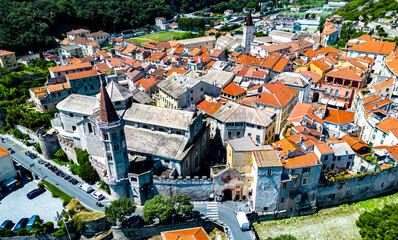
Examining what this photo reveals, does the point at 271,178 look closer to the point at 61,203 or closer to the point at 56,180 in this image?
the point at 61,203

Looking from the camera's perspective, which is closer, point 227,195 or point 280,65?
point 227,195

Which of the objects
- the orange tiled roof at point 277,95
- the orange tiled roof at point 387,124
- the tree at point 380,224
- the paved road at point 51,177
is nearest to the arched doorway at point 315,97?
the orange tiled roof at point 277,95

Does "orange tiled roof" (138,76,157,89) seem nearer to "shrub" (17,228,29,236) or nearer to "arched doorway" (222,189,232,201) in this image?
"arched doorway" (222,189,232,201)

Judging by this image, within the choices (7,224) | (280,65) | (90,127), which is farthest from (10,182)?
(280,65)

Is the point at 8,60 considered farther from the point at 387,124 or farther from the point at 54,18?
the point at 387,124

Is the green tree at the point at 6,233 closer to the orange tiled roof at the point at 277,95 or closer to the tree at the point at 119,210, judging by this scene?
the tree at the point at 119,210

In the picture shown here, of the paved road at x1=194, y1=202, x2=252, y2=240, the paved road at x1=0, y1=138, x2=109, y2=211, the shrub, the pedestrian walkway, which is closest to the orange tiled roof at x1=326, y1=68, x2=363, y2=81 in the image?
the paved road at x1=194, y1=202, x2=252, y2=240

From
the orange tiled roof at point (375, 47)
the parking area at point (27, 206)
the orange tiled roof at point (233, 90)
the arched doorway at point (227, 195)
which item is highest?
the orange tiled roof at point (375, 47)
